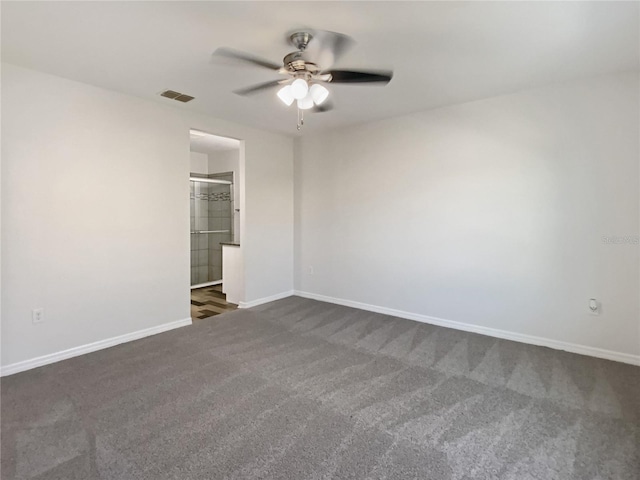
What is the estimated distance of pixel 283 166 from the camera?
493 cm

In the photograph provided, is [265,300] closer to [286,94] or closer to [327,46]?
[286,94]

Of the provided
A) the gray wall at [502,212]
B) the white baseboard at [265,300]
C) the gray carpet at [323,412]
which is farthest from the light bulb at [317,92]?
the white baseboard at [265,300]

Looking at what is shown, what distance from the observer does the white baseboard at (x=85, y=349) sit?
8.61ft

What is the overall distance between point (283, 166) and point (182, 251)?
1.99m

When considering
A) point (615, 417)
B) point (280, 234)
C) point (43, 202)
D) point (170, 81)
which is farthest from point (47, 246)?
point (615, 417)

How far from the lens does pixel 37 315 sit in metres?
2.74

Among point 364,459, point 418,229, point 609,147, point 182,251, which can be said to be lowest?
point 364,459

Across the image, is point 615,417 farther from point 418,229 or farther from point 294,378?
point 418,229

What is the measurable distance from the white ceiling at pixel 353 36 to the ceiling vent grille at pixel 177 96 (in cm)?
10

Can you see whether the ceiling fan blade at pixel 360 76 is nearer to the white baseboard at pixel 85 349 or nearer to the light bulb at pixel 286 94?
the light bulb at pixel 286 94

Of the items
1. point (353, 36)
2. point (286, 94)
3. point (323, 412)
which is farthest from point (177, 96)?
point (323, 412)

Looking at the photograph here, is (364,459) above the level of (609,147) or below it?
below

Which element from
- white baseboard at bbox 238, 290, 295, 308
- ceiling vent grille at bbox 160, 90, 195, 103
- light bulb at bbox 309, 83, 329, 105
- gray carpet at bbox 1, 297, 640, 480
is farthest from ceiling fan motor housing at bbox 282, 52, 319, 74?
white baseboard at bbox 238, 290, 295, 308

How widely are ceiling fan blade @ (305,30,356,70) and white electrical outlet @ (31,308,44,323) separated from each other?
295 cm
